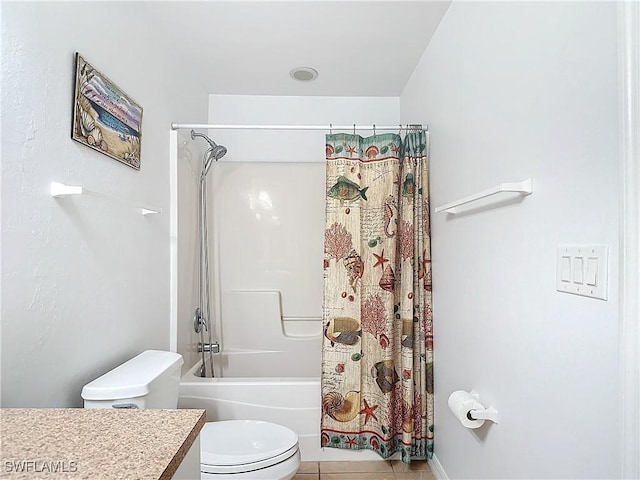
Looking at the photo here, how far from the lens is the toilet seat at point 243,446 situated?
1546 mm

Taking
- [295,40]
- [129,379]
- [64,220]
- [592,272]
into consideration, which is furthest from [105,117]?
[592,272]

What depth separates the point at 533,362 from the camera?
1.19m

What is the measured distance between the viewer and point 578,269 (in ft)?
3.18

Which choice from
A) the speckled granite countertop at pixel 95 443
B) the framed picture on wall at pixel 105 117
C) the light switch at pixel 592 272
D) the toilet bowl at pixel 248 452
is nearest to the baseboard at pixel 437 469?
the toilet bowl at pixel 248 452

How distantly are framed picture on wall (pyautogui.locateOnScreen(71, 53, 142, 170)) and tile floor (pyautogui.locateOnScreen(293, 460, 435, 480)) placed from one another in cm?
176

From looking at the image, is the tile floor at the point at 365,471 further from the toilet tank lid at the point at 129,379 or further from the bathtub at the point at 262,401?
the toilet tank lid at the point at 129,379

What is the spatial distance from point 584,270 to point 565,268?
8cm

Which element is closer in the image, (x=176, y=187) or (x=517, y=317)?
(x=517, y=317)

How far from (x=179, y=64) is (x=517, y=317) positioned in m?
2.24

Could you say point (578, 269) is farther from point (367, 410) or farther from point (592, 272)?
point (367, 410)

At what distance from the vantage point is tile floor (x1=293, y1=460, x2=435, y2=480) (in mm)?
2117

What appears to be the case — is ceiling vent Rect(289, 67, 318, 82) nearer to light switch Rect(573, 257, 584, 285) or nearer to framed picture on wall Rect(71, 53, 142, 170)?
framed picture on wall Rect(71, 53, 142, 170)

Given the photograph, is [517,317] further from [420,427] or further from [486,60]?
[420,427]

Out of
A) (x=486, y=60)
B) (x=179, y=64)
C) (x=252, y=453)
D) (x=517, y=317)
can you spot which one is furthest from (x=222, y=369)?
(x=486, y=60)
